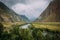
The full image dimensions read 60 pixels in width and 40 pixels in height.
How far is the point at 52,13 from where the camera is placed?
16.0 ft

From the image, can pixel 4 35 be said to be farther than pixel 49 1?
No

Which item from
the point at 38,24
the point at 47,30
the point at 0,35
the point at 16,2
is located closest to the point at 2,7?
the point at 16,2

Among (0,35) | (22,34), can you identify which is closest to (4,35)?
(0,35)

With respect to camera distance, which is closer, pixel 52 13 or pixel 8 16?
pixel 8 16

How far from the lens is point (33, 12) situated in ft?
16.4

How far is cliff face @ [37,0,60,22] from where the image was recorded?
4.85 meters

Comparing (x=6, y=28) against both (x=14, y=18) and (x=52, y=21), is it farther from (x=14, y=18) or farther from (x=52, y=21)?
(x=52, y=21)

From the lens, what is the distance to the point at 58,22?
193 inches

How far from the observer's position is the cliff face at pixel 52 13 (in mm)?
4852

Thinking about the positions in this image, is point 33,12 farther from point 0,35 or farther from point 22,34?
point 0,35

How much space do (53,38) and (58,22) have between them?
0.48 m

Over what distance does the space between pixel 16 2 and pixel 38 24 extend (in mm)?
905

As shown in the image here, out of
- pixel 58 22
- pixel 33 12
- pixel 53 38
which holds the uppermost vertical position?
pixel 33 12

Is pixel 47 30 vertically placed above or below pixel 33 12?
below
